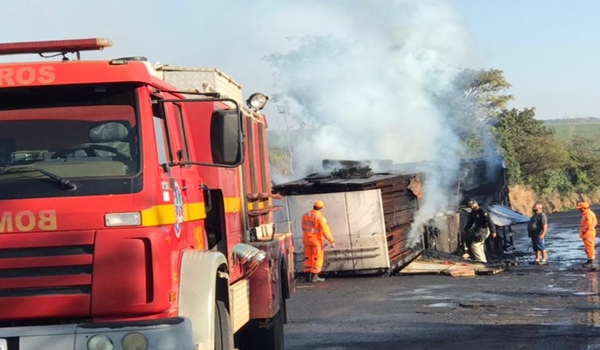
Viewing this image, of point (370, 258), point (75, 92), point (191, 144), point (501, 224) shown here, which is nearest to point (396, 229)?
point (370, 258)

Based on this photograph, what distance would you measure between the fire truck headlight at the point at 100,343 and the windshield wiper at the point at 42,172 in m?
0.87

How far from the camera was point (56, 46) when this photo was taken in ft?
19.4

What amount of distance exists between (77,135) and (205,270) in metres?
1.17

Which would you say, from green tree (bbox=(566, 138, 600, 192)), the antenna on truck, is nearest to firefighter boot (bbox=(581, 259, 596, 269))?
the antenna on truck

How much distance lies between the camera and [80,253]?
519cm

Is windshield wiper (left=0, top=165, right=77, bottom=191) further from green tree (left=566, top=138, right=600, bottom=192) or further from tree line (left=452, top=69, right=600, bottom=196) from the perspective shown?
green tree (left=566, top=138, right=600, bottom=192)

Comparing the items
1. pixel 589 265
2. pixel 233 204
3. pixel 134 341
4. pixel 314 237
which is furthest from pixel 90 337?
pixel 589 265

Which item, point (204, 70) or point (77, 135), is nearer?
point (77, 135)

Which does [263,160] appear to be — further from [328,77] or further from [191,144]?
[328,77]

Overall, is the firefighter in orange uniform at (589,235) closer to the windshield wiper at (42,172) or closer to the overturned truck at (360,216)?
the overturned truck at (360,216)

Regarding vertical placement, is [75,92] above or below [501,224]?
above

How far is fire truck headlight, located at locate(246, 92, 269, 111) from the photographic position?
9.28 meters

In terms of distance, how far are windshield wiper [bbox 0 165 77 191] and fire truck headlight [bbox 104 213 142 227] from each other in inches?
10.8

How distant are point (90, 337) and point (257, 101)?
4734mm
